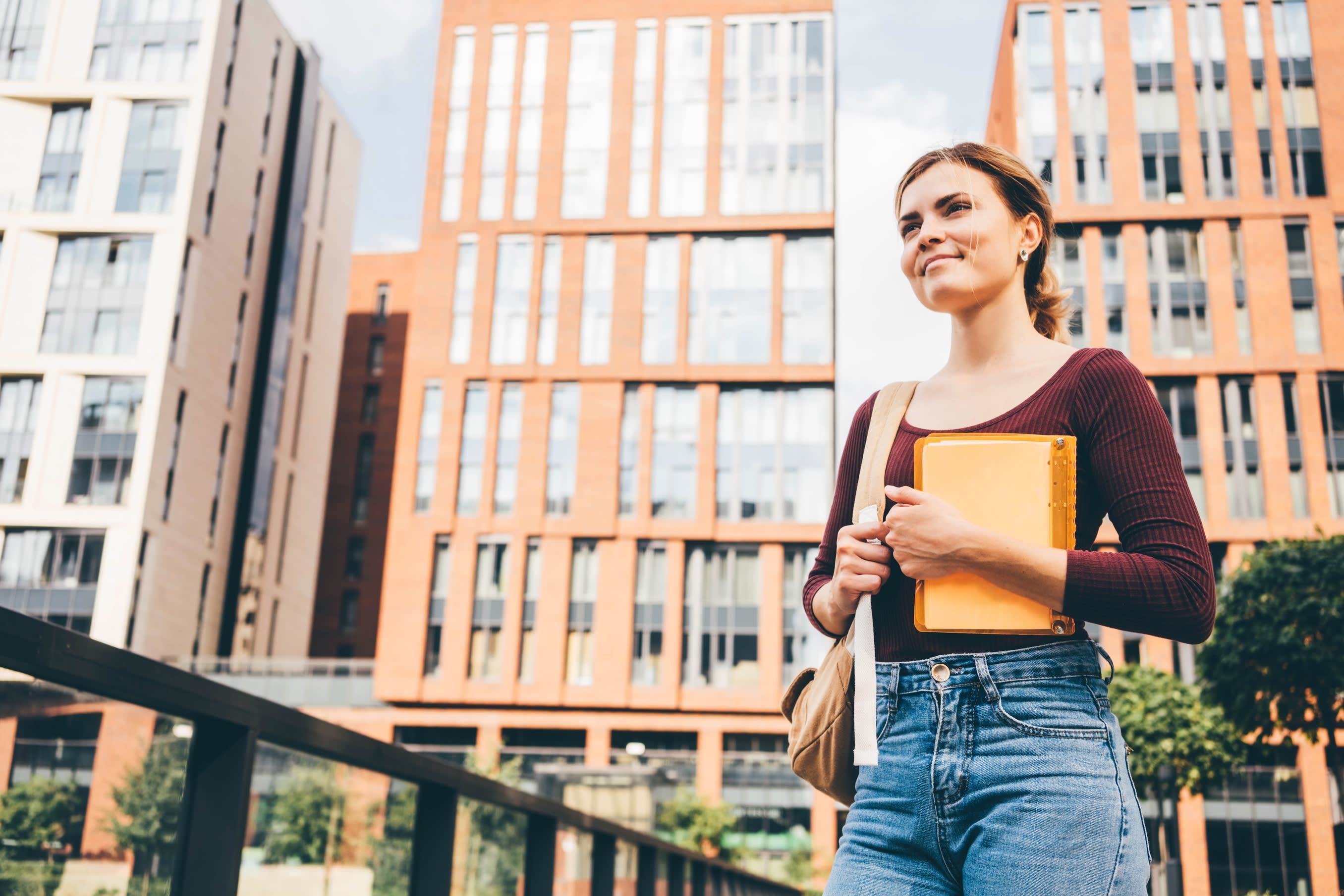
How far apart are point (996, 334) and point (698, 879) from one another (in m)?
7.02

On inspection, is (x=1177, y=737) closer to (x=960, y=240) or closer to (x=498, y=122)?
(x=960, y=240)

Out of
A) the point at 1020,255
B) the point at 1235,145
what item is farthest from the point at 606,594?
the point at 1020,255

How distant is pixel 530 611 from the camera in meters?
36.1

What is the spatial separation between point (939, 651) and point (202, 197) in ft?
134

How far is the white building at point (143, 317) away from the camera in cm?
3497

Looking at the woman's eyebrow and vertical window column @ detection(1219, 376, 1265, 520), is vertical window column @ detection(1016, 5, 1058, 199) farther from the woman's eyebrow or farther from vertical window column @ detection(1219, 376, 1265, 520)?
the woman's eyebrow

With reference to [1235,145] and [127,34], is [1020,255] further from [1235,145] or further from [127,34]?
[127,34]

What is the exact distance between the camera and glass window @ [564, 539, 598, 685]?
116ft

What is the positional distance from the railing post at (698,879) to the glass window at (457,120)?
3327cm

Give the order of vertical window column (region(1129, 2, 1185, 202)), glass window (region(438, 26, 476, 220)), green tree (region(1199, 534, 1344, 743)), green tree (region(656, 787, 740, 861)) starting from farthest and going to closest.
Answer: glass window (region(438, 26, 476, 220))
vertical window column (region(1129, 2, 1185, 202))
green tree (region(656, 787, 740, 861))
green tree (region(1199, 534, 1344, 743))

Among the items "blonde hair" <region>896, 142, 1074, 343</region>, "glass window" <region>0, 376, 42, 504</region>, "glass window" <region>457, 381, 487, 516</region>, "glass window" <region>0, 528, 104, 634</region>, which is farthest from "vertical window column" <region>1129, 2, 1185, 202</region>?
"blonde hair" <region>896, 142, 1074, 343</region>

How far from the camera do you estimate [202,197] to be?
38281 millimetres

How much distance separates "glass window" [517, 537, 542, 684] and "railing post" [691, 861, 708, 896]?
2761cm

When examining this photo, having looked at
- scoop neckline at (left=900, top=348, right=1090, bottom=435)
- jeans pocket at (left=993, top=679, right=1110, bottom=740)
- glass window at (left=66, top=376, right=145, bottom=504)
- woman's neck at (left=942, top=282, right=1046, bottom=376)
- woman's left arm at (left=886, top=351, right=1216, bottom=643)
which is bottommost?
jeans pocket at (left=993, top=679, right=1110, bottom=740)
